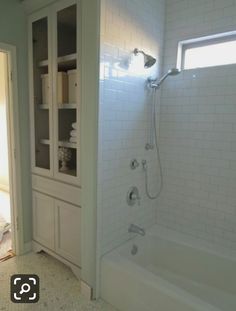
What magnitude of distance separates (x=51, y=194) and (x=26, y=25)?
1.67m

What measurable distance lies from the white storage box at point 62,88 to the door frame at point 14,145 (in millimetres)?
487

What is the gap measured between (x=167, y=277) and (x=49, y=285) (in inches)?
41.7

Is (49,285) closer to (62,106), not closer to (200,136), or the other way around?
(62,106)

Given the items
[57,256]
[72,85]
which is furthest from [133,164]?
[57,256]

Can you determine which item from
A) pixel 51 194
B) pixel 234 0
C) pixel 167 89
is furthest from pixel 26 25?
pixel 234 0

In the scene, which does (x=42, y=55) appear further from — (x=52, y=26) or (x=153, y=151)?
(x=153, y=151)

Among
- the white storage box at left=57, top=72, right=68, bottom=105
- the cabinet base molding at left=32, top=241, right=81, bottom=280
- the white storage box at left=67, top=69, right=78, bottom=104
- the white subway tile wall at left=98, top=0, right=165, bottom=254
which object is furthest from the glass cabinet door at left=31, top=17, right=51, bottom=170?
the cabinet base molding at left=32, top=241, right=81, bottom=280

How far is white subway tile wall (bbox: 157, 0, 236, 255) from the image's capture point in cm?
202

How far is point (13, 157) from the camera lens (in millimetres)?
2385

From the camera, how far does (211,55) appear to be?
217cm

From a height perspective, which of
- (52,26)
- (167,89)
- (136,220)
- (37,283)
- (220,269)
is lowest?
(37,283)

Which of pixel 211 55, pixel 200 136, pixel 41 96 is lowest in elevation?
pixel 200 136

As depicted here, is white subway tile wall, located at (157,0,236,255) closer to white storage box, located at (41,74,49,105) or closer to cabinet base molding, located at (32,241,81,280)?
cabinet base molding, located at (32,241,81,280)
